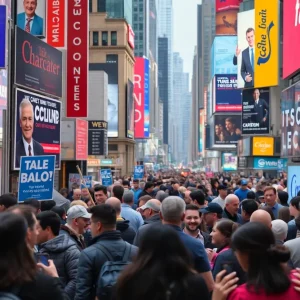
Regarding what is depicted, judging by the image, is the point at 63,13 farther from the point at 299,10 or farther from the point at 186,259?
the point at 186,259

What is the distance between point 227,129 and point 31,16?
74.9 metres

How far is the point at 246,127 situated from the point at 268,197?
159ft

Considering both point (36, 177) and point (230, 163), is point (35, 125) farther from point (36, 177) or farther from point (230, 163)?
Answer: point (230, 163)

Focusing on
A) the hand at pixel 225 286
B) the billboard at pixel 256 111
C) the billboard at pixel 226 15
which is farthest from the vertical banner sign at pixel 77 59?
the billboard at pixel 226 15

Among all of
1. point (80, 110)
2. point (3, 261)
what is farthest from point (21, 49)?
point (3, 261)

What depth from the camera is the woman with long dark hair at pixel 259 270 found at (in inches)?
149

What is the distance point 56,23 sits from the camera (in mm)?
25562

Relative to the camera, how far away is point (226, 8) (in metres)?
126

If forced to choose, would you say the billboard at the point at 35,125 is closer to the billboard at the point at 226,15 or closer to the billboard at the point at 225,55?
the billboard at the point at 225,55

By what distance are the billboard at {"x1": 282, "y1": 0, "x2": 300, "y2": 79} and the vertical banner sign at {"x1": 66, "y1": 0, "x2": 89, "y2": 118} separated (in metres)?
7.50

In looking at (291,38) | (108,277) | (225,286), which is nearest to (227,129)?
(291,38)

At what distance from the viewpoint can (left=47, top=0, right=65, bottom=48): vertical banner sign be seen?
2528 cm

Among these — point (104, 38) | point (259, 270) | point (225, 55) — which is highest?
point (225, 55)

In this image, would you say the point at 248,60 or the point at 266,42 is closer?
the point at 266,42
